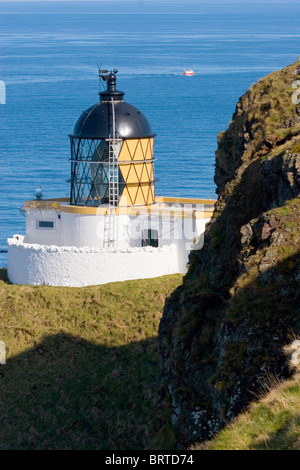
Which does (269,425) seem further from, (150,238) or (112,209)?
(150,238)

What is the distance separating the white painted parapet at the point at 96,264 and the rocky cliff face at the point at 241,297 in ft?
44.8

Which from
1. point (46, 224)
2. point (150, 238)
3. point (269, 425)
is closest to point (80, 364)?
point (150, 238)

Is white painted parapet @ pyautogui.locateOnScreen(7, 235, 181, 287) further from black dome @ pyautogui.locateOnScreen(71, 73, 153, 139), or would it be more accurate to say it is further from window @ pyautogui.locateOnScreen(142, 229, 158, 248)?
black dome @ pyautogui.locateOnScreen(71, 73, 153, 139)

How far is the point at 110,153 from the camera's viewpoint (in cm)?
3638

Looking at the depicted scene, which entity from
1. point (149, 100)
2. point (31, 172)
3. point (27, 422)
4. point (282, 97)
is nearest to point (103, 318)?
point (27, 422)

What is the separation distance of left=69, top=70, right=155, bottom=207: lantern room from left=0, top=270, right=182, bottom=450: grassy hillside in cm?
387

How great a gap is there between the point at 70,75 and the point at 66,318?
410ft

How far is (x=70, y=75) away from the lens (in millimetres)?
155250

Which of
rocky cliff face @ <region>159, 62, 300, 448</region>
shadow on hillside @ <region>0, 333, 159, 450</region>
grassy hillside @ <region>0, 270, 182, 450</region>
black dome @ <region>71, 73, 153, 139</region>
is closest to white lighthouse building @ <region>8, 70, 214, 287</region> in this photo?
black dome @ <region>71, 73, 153, 139</region>

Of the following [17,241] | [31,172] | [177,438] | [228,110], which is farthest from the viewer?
[228,110]

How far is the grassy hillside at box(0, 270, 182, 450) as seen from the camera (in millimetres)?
29375

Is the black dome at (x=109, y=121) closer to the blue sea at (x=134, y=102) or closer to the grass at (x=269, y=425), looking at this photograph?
the blue sea at (x=134, y=102)

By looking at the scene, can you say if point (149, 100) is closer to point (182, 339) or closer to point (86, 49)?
point (86, 49)

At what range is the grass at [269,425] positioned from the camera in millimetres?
11617
